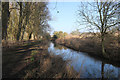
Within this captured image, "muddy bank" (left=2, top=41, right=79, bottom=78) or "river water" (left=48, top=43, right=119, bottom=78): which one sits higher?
"muddy bank" (left=2, top=41, right=79, bottom=78)

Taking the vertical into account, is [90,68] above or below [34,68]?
below

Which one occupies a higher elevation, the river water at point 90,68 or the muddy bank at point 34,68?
the muddy bank at point 34,68

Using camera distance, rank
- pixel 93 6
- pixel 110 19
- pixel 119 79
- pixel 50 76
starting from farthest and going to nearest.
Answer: pixel 93 6 < pixel 110 19 < pixel 119 79 < pixel 50 76

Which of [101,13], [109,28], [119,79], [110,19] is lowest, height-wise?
[119,79]

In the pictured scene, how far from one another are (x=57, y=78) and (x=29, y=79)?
1269 mm

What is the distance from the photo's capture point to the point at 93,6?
866cm

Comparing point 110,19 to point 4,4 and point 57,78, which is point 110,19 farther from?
point 4,4

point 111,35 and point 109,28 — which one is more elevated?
point 109,28

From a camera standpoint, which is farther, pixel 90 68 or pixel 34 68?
pixel 90 68

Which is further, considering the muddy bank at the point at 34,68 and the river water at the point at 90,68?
the river water at the point at 90,68

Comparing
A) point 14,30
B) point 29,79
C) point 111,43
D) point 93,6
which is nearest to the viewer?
point 29,79

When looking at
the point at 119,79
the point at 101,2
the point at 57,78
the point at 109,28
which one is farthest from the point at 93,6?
the point at 57,78

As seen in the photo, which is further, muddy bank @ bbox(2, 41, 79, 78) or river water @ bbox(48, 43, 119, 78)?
river water @ bbox(48, 43, 119, 78)

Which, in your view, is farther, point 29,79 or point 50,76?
point 50,76
